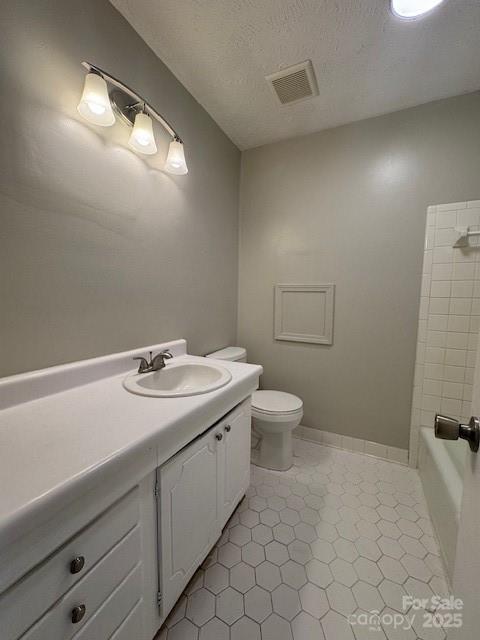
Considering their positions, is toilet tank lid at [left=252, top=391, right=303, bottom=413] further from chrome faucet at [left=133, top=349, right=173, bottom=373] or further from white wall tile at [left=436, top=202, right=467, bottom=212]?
white wall tile at [left=436, top=202, right=467, bottom=212]

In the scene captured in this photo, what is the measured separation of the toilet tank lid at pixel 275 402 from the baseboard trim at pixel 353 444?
447 mm

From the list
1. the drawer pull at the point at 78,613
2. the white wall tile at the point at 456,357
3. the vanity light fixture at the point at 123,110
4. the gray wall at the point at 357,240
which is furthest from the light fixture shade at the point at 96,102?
the white wall tile at the point at 456,357

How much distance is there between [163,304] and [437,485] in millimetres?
1742

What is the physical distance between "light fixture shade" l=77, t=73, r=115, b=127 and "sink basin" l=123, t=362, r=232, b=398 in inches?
40.6

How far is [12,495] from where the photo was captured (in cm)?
45

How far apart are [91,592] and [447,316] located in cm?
205

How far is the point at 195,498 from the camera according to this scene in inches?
36.2

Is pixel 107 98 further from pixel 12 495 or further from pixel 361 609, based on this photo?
pixel 361 609

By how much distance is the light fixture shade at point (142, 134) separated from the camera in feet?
3.71

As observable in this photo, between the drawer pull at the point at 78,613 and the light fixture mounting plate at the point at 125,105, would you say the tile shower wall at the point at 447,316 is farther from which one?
the drawer pull at the point at 78,613

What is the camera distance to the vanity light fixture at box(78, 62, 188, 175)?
947 mm

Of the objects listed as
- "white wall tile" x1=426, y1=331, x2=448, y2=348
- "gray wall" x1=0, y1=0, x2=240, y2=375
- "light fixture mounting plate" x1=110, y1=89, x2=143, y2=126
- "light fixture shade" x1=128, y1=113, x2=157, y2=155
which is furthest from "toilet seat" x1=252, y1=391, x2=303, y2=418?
"light fixture mounting plate" x1=110, y1=89, x2=143, y2=126

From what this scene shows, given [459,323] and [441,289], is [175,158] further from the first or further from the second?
[459,323]

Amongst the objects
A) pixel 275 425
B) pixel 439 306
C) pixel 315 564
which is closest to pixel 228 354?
pixel 275 425
